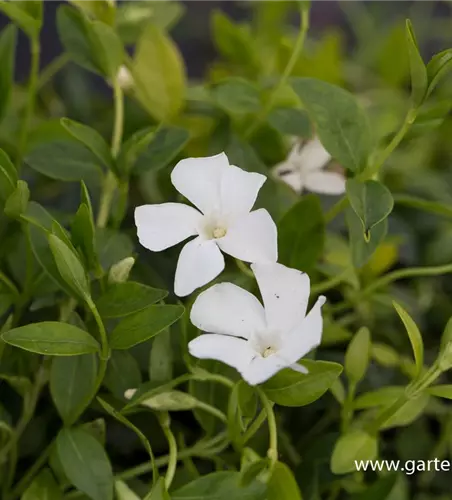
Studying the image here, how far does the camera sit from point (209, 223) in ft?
1.25

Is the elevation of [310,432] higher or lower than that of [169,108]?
lower

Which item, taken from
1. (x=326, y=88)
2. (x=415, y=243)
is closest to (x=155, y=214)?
(x=326, y=88)

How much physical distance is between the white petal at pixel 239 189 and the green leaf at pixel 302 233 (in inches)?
2.5

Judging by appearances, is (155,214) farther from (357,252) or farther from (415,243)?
(415,243)

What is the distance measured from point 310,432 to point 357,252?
0.18 m

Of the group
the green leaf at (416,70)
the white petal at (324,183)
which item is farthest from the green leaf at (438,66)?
the white petal at (324,183)

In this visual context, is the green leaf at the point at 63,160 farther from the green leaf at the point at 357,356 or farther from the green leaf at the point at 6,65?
the green leaf at the point at 357,356

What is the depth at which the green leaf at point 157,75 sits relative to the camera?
57 cm

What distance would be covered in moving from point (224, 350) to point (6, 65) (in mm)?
289

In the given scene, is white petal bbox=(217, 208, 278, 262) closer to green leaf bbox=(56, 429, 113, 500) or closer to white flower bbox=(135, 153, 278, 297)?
white flower bbox=(135, 153, 278, 297)

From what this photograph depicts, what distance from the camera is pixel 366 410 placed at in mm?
485

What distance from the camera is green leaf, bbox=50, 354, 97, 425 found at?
0.41 meters

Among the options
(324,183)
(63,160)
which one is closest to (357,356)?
(324,183)

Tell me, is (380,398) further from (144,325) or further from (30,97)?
(30,97)
